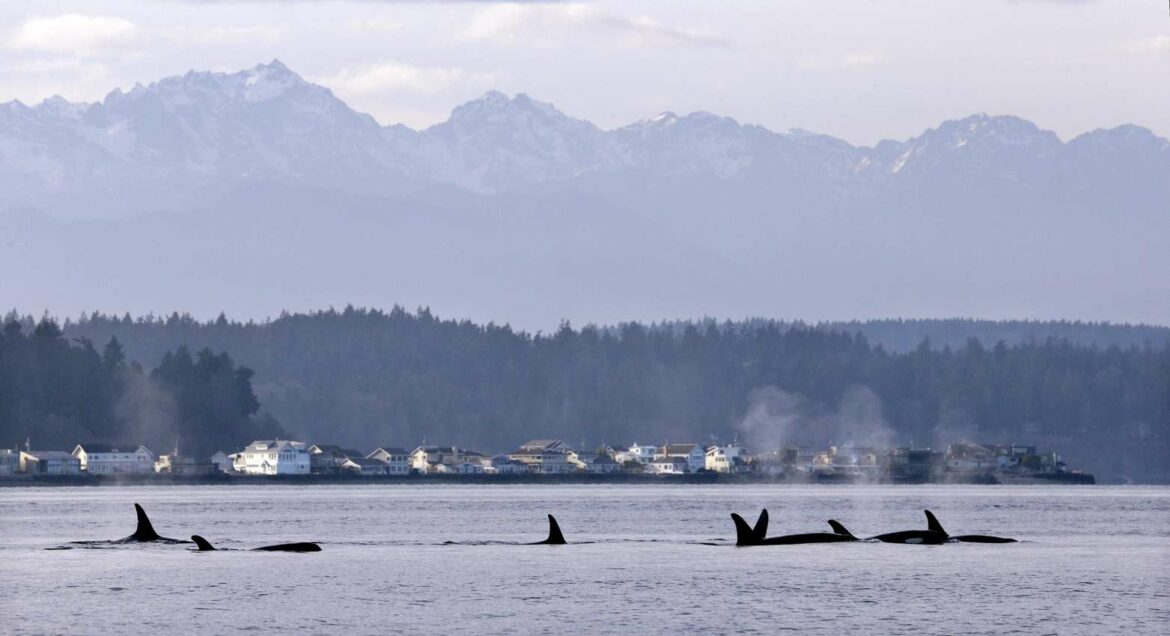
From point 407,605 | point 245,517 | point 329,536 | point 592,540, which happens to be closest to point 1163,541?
point 592,540

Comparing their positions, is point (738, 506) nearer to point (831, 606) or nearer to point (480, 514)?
point (480, 514)

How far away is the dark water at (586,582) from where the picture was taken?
238 ft

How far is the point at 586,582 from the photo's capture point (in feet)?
285

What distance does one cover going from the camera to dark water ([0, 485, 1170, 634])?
7262 cm

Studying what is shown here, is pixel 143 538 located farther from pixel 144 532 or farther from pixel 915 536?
pixel 915 536

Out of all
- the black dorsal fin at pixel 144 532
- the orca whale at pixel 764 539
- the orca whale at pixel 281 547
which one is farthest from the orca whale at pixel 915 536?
the black dorsal fin at pixel 144 532

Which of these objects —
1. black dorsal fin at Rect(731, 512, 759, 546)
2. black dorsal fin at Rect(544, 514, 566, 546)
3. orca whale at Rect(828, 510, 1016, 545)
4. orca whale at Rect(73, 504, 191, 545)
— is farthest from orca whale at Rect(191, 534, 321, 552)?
orca whale at Rect(828, 510, 1016, 545)

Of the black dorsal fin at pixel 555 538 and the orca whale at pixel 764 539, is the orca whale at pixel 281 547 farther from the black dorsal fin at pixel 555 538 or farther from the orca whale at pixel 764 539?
the orca whale at pixel 764 539

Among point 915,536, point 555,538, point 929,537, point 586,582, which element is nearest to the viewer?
point 586,582

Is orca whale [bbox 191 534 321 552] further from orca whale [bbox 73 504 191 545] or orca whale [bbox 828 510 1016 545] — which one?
orca whale [bbox 828 510 1016 545]

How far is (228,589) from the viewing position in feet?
275

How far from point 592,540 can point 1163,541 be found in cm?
2935

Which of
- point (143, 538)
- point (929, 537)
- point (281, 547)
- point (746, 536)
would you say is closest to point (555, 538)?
point (746, 536)

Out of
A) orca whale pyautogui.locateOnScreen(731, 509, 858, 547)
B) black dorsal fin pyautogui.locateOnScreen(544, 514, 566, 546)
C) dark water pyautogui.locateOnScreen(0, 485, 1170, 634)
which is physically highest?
orca whale pyautogui.locateOnScreen(731, 509, 858, 547)
